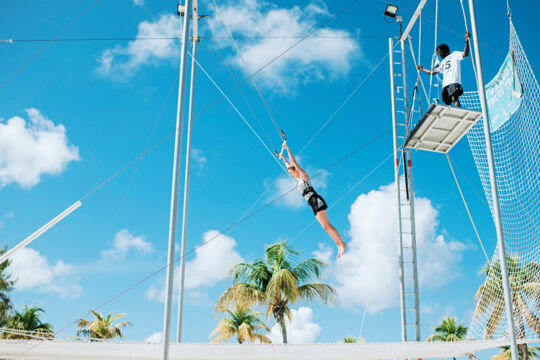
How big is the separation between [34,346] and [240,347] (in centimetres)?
247

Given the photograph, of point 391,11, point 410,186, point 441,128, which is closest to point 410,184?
point 410,186

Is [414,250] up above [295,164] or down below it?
below

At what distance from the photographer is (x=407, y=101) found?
10.4 m

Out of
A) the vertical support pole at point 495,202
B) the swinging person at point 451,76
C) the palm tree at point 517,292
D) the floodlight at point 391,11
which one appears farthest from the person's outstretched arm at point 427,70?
the palm tree at point 517,292

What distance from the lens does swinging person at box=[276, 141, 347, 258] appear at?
9195mm

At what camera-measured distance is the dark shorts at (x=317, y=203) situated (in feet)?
30.3

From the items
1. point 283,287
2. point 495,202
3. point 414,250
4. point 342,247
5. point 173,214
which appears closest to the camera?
point 173,214

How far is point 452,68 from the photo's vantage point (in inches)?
352

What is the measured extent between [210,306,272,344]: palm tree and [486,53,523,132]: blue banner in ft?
30.2

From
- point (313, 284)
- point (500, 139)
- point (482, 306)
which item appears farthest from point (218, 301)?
point (500, 139)

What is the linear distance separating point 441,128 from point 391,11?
2.90 meters

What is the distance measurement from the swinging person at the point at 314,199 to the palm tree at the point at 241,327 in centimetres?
782

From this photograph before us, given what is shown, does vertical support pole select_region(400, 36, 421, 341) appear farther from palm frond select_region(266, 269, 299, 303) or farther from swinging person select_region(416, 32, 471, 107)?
palm frond select_region(266, 269, 299, 303)

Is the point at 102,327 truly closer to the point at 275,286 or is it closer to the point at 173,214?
the point at 275,286
